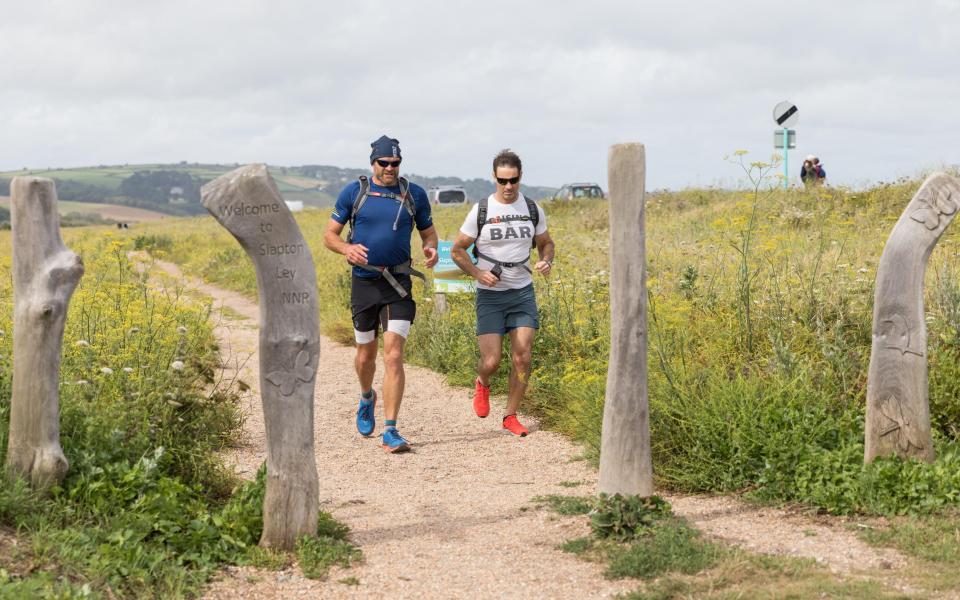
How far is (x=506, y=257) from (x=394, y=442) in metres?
1.63

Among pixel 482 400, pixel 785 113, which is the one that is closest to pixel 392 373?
pixel 482 400

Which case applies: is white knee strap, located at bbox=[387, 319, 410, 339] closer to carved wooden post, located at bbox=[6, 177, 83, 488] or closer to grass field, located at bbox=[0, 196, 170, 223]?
carved wooden post, located at bbox=[6, 177, 83, 488]

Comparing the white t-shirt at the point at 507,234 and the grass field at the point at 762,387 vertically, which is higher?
the white t-shirt at the point at 507,234

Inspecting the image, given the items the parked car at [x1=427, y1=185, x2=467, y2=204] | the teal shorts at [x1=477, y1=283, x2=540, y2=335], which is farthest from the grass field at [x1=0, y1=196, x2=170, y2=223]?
the teal shorts at [x1=477, y1=283, x2=540, y2=335]

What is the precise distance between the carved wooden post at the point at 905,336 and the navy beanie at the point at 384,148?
11.2 ft

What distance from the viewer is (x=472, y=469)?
7.13 meters

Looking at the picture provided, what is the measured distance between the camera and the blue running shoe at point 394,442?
24.8 ft

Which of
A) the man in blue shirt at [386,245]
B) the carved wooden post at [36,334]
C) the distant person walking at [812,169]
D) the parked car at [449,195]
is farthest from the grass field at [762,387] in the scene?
the parked car at [449,195]

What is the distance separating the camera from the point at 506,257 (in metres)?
7.52

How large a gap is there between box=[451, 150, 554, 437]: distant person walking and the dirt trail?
33.7 inches

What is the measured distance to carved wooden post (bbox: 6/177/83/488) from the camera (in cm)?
501

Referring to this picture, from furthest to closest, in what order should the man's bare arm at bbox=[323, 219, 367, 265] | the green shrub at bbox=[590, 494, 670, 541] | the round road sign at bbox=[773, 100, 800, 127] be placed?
the round road sign at bbox=[773, 100, 800, 127] < the man's bare arm at bbox=[323, 219, 367, 265] < the green shrub at bbox=[590, 494, 670, 541]

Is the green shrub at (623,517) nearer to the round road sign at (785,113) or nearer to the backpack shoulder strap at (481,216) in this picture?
the backpack shoulder strap at (481,216)

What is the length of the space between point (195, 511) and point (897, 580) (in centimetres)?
344
